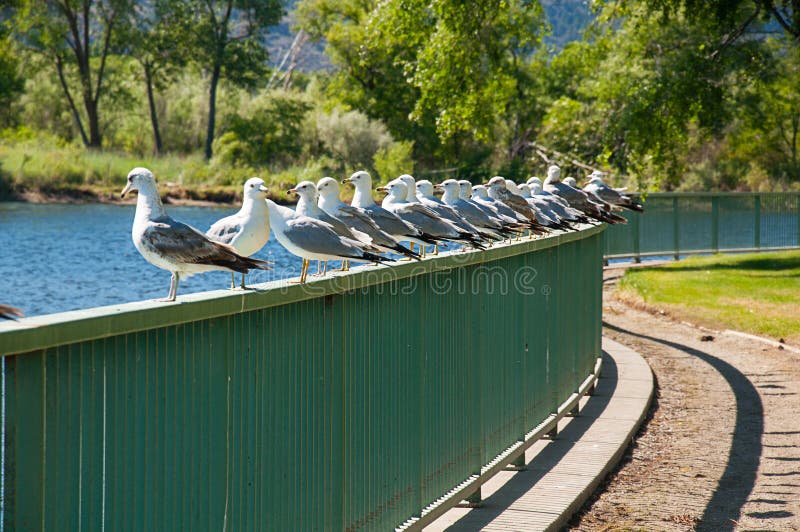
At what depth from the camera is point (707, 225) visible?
28.1 metres

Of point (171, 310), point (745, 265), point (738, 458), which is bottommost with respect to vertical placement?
point (738, 458)

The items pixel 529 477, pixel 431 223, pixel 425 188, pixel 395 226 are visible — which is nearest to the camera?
pixel 529 477

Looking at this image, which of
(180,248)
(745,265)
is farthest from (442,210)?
(745,265)

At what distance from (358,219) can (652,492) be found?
109 inches

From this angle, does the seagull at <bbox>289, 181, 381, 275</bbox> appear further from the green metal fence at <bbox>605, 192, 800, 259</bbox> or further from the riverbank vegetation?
the riverbank vegetation

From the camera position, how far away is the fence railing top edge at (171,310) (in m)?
2.93

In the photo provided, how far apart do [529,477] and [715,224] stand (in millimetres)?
22264

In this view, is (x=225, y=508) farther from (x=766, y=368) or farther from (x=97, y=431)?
(x=766, y=368)

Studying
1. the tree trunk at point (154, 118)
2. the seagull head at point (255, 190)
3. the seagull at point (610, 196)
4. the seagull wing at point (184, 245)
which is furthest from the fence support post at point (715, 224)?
the tree trunk at point (154, 118)

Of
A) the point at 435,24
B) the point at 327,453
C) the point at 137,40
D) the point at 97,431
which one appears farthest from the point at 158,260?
the point at 137,40

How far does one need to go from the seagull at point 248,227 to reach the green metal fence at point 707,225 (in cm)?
2105

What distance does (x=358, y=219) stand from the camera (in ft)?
23.0

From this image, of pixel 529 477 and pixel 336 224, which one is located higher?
pixel 336 224

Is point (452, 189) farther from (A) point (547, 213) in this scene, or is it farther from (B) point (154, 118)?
(B) point (154, 118)
